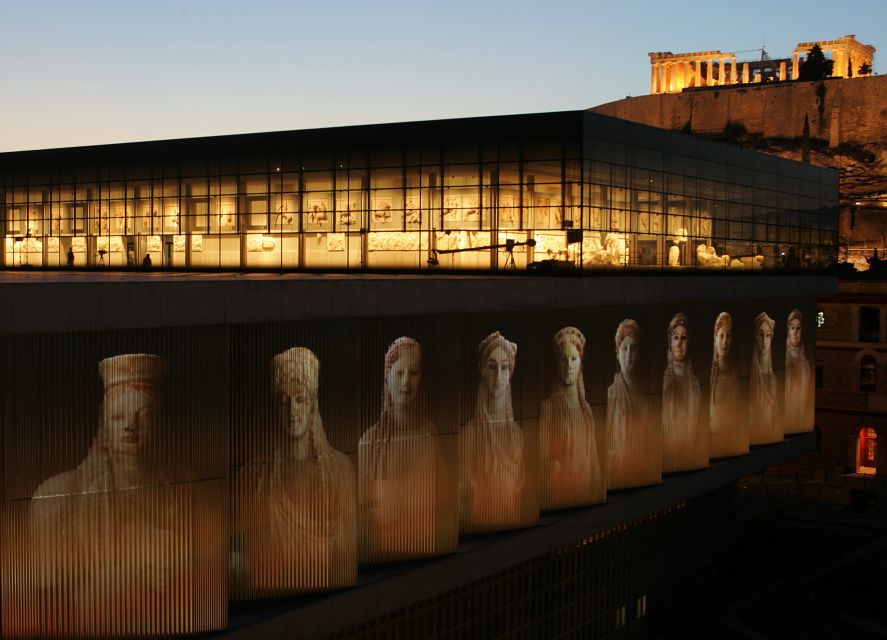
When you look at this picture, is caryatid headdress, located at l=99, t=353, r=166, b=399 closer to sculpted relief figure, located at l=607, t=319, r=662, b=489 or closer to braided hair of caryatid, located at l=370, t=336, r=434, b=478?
braided hair of caryatid, located at l=370, t=336, r=434, b=478

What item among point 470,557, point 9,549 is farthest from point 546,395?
point 9,549

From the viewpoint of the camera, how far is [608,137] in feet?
141

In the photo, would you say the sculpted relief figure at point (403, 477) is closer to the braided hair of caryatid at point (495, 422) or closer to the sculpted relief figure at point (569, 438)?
the braided hair of caryatid at point (495, 422)

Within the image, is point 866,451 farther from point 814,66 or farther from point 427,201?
point 814,66

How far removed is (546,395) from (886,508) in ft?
120

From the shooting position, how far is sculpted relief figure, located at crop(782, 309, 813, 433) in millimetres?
51594

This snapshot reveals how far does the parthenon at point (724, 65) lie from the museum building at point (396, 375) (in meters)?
135

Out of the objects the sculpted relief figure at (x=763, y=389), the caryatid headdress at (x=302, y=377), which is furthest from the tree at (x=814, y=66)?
the caryatid headdress at (x=302, y=377)

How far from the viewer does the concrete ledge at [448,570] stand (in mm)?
25688

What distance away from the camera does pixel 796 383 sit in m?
52.2

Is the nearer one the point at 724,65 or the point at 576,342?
the point at 576,342

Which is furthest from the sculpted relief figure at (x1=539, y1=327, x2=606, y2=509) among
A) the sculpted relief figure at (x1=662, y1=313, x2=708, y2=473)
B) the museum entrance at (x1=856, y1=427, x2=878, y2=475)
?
the museum entrance at (x1=856, y1=427, x2=878, y2=475)

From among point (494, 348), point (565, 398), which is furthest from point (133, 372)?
point (565, 398)

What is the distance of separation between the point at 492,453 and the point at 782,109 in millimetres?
137885
